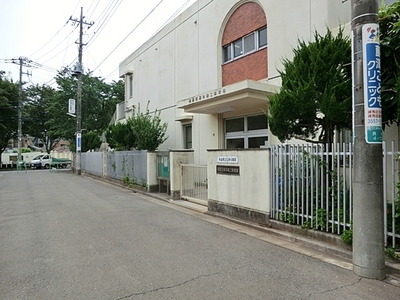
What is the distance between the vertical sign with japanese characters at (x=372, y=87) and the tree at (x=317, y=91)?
1.23 m

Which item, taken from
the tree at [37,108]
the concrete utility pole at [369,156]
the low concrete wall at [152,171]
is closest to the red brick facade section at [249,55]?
the low concrete wall at [152,171]

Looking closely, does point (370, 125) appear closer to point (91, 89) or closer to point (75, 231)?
point (75, 231)

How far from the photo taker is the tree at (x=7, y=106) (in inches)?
1362

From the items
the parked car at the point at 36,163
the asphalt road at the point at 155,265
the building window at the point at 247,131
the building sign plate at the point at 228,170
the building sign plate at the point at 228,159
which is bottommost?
the asphalt road at the point at 155,265

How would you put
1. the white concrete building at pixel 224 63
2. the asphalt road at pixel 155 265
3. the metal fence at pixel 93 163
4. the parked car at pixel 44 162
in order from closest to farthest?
1. the asphalt road at pixel 155 265
2. the white concrete building at pixel 224 63
3. the metal fence at pixel 93 163
4. the parked car at pixel 44 162

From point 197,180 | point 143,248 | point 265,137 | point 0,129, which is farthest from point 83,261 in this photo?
point 0,129

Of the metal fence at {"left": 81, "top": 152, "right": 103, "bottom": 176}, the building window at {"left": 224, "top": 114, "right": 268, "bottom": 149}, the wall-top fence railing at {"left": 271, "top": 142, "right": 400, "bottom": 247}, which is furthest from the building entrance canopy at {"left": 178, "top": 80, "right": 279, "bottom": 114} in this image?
the metal fence at {"left": 81, "top": 152, "right": 103, "bottom": 176}

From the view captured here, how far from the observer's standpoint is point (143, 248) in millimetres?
5562

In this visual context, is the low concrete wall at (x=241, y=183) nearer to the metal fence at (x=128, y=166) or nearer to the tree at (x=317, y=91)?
the tree at (x=317, y=91)

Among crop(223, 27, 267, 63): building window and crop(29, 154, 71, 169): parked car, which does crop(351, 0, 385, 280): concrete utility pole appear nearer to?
crop(223, 27, 267, 63): building window

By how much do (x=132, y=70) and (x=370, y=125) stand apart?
A: 19930mm

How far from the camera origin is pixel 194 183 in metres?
10.9

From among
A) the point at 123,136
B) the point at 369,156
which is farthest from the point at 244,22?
the point at 369,156

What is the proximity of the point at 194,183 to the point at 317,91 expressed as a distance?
232 inches
